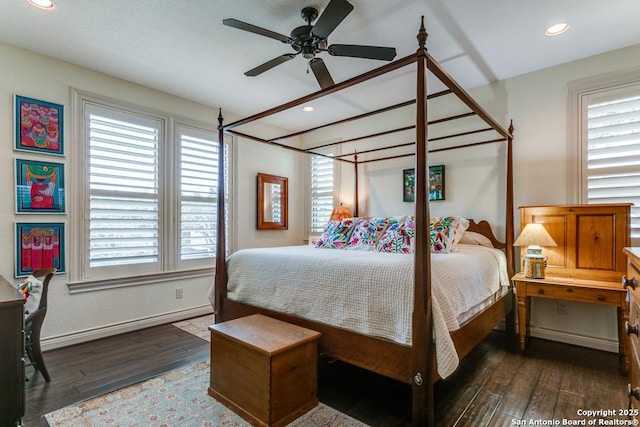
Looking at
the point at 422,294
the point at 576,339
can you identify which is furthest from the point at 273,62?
the point at 576,339

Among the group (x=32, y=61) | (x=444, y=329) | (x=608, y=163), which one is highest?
(x=32, y=61)

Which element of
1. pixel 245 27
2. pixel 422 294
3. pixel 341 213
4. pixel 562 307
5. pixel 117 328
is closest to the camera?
pixel 422 294

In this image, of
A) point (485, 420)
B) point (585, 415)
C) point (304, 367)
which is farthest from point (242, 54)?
point (585, 415)

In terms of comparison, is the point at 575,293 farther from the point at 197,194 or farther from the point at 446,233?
the point at 197,194

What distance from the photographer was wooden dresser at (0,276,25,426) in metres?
1.54

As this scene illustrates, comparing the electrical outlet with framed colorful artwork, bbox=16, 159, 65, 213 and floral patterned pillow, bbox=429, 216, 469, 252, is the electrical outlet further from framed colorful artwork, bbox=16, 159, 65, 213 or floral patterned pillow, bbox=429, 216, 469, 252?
framed colorful artwork, bbox=16, 159, 65, 213

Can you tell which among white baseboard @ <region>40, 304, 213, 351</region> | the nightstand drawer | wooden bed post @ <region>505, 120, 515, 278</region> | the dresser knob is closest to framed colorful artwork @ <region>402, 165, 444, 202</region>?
wooden bed post @ <region>505, 120, 515, 278</region>

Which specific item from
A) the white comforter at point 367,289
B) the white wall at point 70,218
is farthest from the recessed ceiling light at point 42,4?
the white comforter at point 367,289

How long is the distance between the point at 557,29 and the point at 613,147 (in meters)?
1.14

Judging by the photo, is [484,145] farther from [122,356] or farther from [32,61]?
[32,61]

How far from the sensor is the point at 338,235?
3379mm

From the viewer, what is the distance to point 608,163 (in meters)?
2.85

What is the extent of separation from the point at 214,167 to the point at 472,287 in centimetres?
326

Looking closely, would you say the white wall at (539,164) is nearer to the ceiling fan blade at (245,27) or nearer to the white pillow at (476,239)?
Answer: the white pillow at (476,239)
